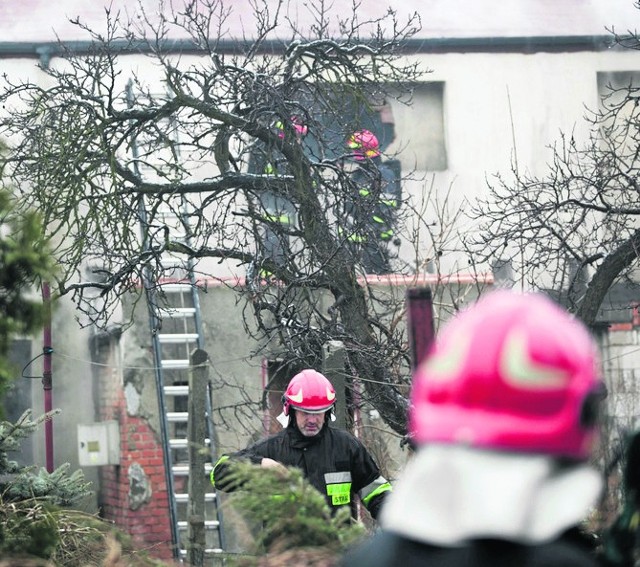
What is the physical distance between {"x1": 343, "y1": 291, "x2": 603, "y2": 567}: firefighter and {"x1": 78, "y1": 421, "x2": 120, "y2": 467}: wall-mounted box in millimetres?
Result: 12122

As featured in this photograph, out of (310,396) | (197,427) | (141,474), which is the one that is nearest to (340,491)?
(310,396)

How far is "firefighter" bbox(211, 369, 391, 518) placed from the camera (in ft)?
22.5

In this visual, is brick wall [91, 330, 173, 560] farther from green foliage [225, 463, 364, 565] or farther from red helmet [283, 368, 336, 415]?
green foliage [225, 463, 364, 565]

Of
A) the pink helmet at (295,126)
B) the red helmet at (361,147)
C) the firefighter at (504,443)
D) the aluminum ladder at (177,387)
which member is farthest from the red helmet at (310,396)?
the aluminum ladder at (177,387)

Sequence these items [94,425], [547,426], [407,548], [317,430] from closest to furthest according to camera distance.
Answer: [547,426], [407,548], [317,430], [94,425]

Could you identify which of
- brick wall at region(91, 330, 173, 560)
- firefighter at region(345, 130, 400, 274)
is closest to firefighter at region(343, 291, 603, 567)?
firefighter at region(345, 130, 400, 274)

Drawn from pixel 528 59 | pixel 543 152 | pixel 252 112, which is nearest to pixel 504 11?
pixel 528 59

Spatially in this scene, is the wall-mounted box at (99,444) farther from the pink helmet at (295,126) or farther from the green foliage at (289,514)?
the green foliage at (289,514)

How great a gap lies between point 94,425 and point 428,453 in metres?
12.4

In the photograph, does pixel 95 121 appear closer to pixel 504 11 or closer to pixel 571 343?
pixel 571 343

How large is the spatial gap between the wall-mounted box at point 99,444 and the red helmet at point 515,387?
12.1 metres

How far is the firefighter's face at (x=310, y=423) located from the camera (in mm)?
6926

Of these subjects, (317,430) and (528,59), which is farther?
(528,59)

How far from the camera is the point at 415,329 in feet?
9.64
